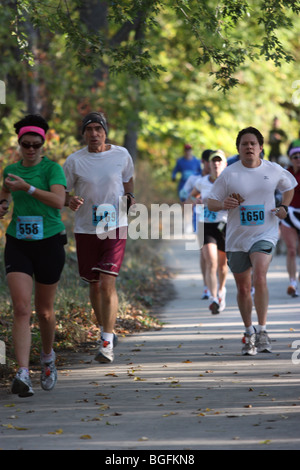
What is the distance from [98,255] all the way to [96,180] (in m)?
0.71

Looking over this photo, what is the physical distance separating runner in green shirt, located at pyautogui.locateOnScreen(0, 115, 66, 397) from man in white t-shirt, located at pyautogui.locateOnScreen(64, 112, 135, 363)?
1.26 meters

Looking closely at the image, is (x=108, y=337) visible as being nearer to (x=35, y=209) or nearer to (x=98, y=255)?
(x=98, y=255)

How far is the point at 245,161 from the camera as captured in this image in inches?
340

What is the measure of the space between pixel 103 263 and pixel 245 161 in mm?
1613

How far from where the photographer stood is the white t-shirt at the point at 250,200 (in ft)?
28.0

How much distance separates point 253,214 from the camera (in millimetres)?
8562

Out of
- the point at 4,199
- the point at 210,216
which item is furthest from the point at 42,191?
the point at 210,216

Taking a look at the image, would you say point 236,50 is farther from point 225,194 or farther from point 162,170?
point 162,170

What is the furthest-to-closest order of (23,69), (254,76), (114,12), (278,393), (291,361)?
1. (254,76)
2. (23,69)
3. (114,12)
4. (291,361)
5. (278,393)

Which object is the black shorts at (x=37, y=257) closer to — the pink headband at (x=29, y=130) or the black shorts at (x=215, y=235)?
the pink headband at (x=29, y=130)

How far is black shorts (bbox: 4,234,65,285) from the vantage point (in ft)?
23.6

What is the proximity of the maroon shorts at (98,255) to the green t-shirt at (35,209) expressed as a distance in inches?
55.0

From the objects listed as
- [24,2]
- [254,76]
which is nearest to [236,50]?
[24,2]

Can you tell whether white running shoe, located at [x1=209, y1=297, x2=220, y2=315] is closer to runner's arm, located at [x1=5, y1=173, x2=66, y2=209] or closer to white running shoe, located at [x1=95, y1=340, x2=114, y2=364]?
white running shoe, located at [x1=95, y1=340, x2=114, y2=364]
